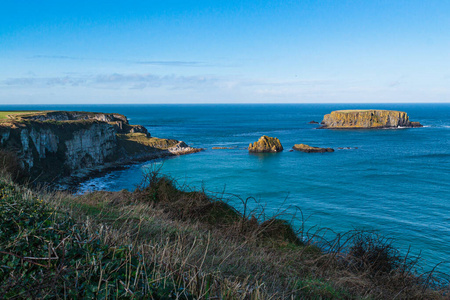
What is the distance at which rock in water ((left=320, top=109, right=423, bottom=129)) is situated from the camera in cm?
12988

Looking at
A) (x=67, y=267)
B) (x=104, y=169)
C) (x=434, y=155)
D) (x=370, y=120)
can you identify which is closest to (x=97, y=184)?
(x=104, y=169)

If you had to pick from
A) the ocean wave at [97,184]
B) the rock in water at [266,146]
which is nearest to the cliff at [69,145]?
the ocean wave at [97,184]

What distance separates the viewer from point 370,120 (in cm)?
13088

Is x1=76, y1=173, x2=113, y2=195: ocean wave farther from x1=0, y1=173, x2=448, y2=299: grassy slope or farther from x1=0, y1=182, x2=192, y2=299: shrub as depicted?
x1=0, y1=182, x2=192, y2=299: shrub

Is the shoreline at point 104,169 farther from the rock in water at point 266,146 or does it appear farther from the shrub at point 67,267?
the shrub at point 67,267

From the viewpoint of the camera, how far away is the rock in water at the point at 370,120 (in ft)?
426

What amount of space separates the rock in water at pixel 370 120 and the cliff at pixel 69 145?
79.0 metres

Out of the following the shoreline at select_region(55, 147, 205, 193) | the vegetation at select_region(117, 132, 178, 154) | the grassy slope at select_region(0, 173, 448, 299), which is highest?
the grassy slope at select_region(0, 173, 448, 299)

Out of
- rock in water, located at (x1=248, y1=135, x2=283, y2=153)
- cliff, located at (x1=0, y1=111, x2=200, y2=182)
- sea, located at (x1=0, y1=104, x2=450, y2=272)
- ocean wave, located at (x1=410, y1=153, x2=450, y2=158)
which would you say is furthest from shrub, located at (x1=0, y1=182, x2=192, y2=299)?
ocean wave, located at (x1=410, y1=153, x2=450, y2=158)

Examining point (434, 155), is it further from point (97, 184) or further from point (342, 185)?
point (97, 184)

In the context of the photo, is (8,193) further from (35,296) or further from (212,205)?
(212,205)

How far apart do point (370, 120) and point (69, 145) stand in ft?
382

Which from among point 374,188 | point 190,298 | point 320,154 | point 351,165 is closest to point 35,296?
point 190,298

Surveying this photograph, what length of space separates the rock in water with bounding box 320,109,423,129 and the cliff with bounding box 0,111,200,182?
259 feet
